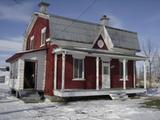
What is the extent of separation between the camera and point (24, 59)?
1534 cm

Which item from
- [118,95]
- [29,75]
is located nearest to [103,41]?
[118,95]

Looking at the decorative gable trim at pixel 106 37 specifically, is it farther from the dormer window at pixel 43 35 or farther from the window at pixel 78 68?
the dormer window at pixel 43 35

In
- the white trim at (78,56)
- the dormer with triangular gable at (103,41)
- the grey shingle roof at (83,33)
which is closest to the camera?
the white trim at (78,56)

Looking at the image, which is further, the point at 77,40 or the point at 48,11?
the point at 48,11

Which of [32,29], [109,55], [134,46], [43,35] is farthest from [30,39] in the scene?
[134,46]

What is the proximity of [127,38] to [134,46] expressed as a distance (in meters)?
1.03

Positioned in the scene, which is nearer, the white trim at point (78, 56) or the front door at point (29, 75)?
the white trim at point (78, 56)

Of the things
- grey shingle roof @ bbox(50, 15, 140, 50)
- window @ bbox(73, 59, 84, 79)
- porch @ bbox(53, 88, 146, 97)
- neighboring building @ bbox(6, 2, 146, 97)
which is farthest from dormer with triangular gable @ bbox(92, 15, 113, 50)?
porch @ bbox(53, 88, 146, 97)

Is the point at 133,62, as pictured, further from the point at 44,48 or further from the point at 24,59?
the point at 24,59

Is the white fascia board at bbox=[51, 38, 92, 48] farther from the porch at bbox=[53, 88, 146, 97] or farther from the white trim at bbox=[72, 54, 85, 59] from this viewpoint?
the porch at bbox=[53, 88, 146, 97]

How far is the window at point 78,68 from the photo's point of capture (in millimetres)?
15841

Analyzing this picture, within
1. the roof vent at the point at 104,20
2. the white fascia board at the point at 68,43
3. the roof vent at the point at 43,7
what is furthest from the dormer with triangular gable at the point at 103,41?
the roof vent at the point at 43,7

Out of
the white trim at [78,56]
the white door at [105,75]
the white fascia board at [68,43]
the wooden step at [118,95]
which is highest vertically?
the white fascia board at [68,43]

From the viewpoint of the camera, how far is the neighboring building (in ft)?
→ 49.5
